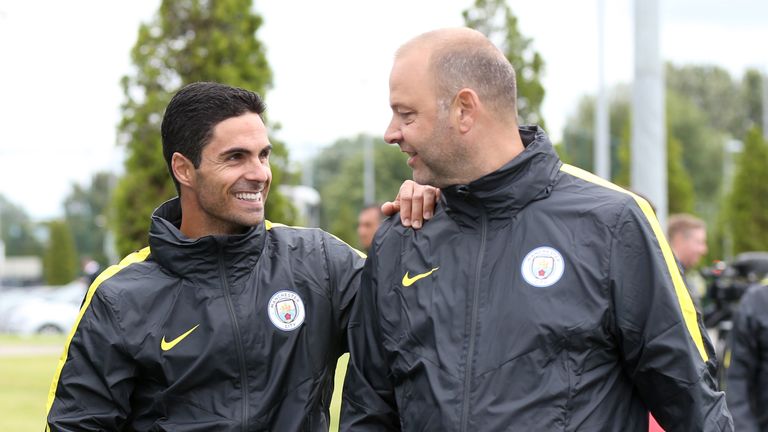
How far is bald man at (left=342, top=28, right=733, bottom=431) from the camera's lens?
300cm

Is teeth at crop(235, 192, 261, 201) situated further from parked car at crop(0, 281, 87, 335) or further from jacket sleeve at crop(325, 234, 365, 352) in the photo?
parked car at crop(0, 281, 87, 335)

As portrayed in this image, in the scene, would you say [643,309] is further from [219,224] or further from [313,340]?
[219,224]

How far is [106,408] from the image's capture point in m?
3.58

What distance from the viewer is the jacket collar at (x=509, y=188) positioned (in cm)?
316

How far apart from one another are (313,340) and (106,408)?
0.69 meters

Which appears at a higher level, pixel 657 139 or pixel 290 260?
pixel 290 260

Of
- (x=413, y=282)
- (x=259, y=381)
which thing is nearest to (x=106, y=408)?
(x=259, y=381)

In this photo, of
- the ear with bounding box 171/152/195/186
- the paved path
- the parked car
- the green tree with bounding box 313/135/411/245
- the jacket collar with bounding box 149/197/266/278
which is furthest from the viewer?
the green tree with bounding box 313/135/411/245

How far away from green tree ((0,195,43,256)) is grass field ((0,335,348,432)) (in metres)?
64.9

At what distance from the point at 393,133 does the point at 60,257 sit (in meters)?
56.7

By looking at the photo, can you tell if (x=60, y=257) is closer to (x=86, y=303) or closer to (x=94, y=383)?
(x=86, y=303)

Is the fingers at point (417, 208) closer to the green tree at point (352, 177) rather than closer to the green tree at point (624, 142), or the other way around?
the green tree at point (624, 142)

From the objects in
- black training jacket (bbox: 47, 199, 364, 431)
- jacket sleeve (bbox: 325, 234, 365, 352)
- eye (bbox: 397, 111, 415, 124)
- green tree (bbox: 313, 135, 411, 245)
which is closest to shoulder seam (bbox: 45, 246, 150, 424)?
black training jacket (bbox: 47, 199, 364, 431)

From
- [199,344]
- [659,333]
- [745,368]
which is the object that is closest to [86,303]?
[199,344]
